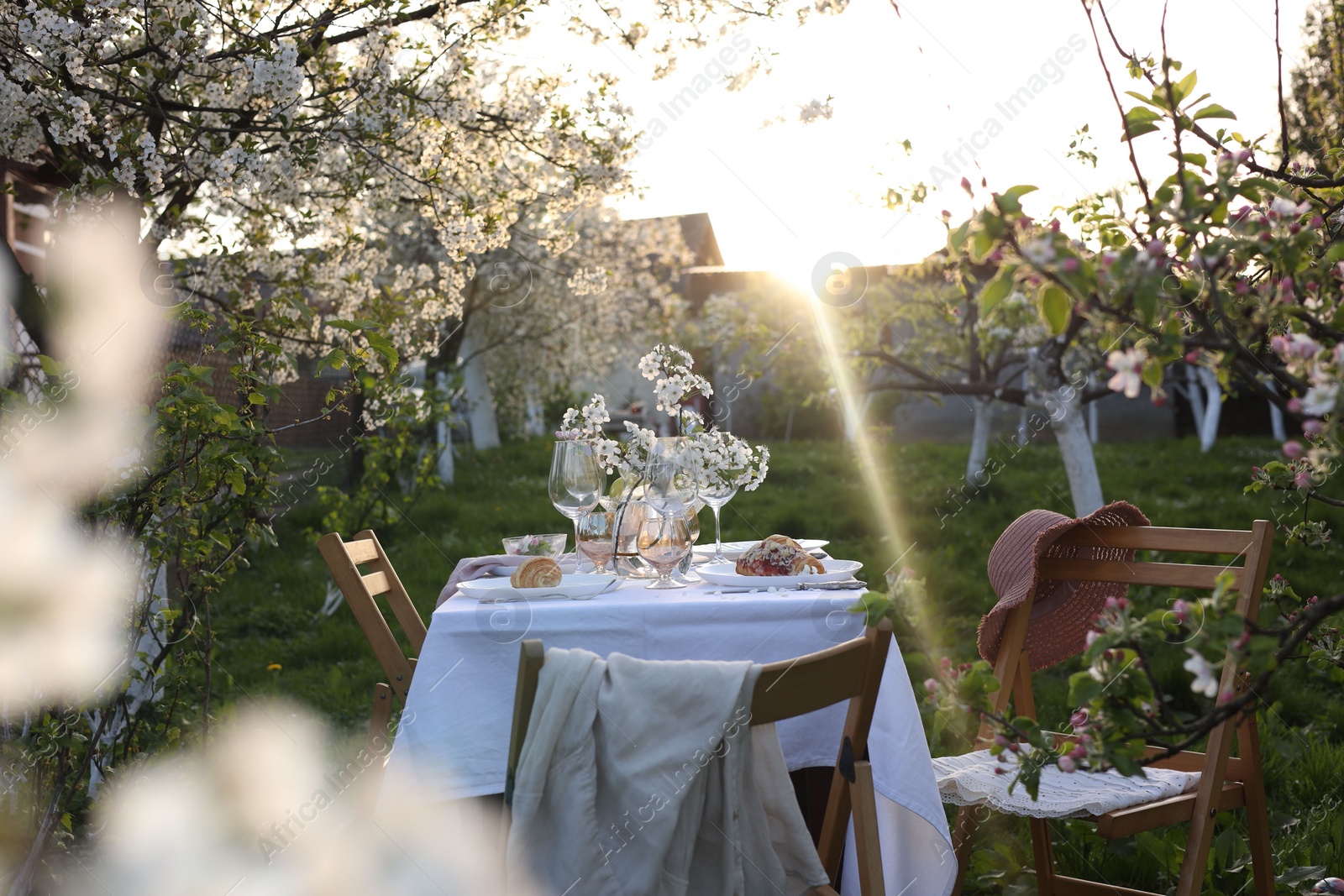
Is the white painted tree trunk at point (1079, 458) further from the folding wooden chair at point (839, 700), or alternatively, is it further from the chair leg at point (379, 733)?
the folding wooden chair at point (839, 700)

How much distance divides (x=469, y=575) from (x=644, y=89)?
3.31 metres

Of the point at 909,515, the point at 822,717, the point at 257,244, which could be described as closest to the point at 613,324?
the point at 909,515

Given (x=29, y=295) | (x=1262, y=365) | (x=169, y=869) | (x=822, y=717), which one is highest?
(x=29, y=295)

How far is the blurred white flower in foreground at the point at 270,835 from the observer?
1.98 metres

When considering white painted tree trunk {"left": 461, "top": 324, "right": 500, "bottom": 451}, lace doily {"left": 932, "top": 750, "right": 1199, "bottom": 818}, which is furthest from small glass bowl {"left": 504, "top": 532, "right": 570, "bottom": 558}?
white painted tree trunk {"left": 461, "top": 324, "right": 500, "bottom": 451}

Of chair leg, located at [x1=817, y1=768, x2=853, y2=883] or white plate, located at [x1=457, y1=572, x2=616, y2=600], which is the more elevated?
white plate, located at [x1=457, y1=572, x2=616, y2=600]

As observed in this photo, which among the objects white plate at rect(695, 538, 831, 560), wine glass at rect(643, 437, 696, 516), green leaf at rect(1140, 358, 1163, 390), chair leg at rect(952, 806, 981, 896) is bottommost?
chair leg at rect(952, 806, 981, 896)

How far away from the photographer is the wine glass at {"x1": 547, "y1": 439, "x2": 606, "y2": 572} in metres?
2.75

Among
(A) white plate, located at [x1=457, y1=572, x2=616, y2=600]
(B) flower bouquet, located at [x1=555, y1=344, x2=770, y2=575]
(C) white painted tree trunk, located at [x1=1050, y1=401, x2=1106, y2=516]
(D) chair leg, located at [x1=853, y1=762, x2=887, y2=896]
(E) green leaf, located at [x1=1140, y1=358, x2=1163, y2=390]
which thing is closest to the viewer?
(E) green leaf, located at [x1=1140, y1=358, x2=1163, y2=390]

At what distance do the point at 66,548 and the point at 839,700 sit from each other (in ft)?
6.72

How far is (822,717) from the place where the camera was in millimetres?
2256

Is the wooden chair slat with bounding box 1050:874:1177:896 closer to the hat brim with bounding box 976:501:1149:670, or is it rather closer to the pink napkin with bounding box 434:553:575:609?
the hat brim with bounding box 976:501:1149:670

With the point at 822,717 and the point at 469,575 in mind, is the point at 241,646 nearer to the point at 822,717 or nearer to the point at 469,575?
the point at 469,575

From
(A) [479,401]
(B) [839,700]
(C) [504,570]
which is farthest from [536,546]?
(A) [479,401]
